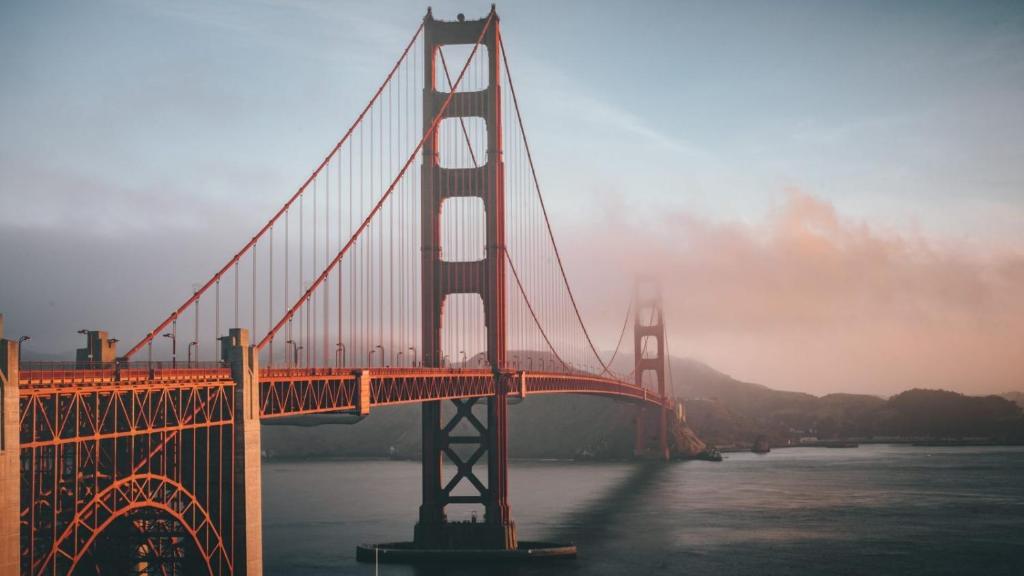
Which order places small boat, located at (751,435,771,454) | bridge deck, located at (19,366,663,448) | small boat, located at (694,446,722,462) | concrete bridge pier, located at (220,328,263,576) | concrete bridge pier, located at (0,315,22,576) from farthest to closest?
small boat, located at (751,435,771,454) → small boat, located at (694,446,722,462) → concrete bridge pier, located at (220,328,263,576) → bridge deck, located at (19,366,663,448) → concrete bridge pier, located at (0,315,22,576)

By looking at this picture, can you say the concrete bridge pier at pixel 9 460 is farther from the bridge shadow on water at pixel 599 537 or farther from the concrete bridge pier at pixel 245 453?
the bridge shadow on water at pixel 599 537

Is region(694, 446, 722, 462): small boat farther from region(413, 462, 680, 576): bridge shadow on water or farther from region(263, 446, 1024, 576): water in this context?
region(413, 462, 680, 576): bridge shadow on water

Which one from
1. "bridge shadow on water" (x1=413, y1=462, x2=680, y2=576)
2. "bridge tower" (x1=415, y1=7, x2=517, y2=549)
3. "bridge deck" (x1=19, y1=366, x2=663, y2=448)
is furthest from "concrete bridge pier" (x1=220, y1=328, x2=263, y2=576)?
"bridge tower" (x1=415, y1=7, x2=517, y2=549)

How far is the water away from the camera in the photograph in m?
59.5

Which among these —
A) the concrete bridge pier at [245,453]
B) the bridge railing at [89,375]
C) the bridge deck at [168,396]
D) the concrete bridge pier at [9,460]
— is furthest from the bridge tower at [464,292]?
the concrete bridge pier at [9,460]

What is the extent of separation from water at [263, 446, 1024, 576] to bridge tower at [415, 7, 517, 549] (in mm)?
3730

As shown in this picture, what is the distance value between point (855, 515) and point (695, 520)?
12125 mm

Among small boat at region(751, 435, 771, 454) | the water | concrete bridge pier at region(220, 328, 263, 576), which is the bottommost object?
small boat at region(751, 435, 771, 454)

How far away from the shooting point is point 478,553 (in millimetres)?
Answer: 57469

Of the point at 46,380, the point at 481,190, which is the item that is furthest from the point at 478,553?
the point at 46,380

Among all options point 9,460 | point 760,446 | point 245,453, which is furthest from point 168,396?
point 760,446

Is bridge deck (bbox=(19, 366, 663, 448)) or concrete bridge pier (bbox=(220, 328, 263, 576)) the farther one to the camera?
concrete bridge pier (bbox=(220, 328, 263, 576))

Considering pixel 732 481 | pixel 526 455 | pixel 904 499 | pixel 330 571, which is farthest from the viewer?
pixel 526 455

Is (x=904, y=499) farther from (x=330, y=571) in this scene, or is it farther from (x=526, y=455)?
(x=526, y=455)
